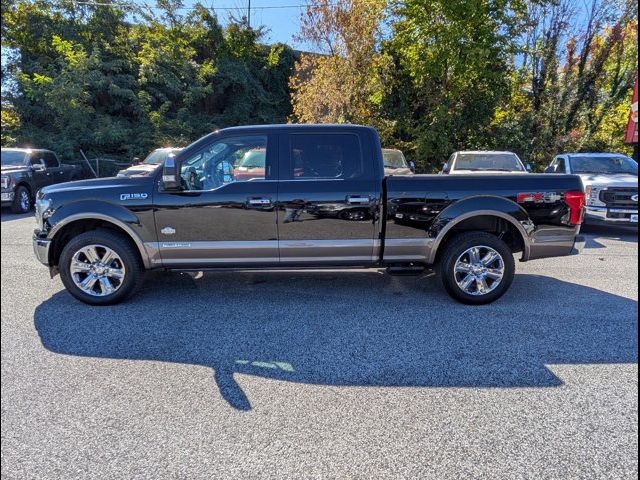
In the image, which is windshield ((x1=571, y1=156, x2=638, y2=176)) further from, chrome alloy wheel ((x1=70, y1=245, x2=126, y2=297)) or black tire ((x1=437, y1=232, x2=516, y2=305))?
chrome alloy wheel ((x1=70, y1=245, x2=126, y2=297))

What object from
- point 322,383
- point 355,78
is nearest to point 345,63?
point 355,78

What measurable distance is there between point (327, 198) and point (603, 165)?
353 inches

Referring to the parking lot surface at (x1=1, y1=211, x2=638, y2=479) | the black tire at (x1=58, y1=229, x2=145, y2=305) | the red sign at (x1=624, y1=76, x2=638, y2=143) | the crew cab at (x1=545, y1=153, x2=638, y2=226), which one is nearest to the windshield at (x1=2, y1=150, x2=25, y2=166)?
the parking lot surface at (x1=1, y1=211, x2=638, y2=479)

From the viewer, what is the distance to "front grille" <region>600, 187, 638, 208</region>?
855 cm

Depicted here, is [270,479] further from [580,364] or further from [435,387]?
[580,364]

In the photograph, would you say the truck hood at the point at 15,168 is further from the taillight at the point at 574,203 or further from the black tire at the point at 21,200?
the taillight at the point at 574,203

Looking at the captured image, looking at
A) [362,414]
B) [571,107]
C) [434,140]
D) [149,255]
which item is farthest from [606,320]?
[571,107]

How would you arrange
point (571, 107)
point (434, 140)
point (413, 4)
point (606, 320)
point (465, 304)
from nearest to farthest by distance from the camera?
point (606, 320), point (465, 304), point (413, 4), point (434, 140), point (571, 107)

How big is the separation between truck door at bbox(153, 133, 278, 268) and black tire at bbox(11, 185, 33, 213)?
9313 millimetres

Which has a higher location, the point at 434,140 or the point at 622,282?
the point at 434,140

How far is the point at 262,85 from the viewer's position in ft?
81.2

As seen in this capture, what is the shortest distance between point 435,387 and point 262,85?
24.4 m

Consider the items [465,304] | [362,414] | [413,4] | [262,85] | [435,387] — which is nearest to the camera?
[362,414]

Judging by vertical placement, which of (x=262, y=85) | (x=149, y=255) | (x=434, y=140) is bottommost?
(x=149, y=255)
